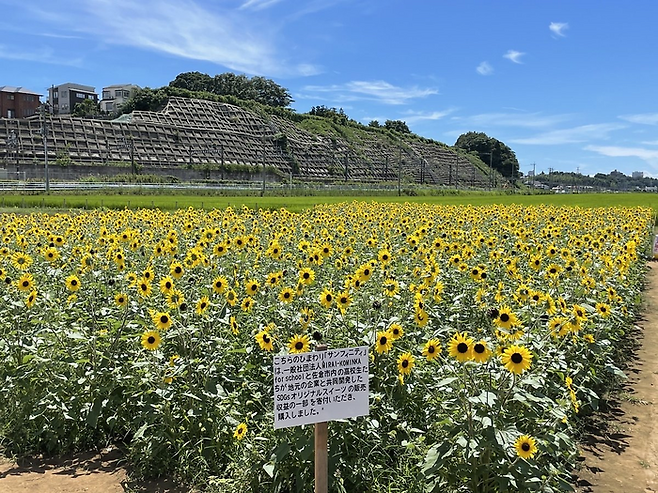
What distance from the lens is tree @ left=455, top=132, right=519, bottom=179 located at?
149375mm

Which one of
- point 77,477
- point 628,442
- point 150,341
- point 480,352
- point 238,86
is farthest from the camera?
point 238,86

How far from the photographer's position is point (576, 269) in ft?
19.8

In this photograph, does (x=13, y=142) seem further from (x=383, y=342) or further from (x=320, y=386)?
(x=320, y=386)

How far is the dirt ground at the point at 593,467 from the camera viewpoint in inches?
155

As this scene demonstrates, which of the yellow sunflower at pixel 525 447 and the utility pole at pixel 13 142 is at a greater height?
the utility pole at pixel 13 142

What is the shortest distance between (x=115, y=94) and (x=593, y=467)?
13974 cm

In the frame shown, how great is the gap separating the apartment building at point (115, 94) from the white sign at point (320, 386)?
435 ft

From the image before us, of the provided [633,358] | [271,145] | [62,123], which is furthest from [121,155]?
[633,358]

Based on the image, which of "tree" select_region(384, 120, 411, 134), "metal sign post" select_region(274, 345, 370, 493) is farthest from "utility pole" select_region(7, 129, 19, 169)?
"tree" select_region(384, 120, 411, 134)

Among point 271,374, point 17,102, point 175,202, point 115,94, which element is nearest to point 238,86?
point 115,94

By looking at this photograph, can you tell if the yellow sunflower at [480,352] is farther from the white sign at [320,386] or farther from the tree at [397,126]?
the tree at [397,126]

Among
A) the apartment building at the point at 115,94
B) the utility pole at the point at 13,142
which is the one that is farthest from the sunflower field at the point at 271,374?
the apartment building at the point at 115,94

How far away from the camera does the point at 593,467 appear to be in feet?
14.2

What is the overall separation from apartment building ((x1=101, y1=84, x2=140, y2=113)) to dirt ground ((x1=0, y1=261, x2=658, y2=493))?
130952mm
